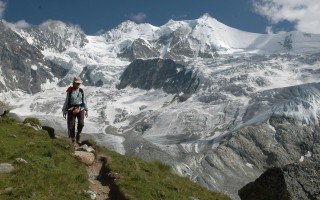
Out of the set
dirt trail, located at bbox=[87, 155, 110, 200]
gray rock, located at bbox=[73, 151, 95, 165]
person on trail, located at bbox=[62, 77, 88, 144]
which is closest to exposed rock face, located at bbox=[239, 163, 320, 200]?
dirt trail, located at bbox=[87, 155, 110, 200]

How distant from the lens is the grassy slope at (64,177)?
17.7 m

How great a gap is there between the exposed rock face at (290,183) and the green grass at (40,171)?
6.16 m

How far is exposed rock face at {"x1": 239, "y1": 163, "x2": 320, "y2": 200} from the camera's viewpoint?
1727cm

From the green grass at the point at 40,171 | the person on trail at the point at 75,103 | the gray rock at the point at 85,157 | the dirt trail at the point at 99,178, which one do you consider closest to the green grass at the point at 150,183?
the dirt trail at the point at 99,178

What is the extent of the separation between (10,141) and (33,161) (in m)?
3.92

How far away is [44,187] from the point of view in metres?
17.7

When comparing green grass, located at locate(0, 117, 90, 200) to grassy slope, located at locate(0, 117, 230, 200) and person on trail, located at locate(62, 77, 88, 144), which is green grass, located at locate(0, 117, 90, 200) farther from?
person on trail, located at locate(62, 77, 88, 144)

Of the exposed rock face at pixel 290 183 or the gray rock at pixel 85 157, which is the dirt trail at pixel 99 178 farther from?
the exposed rock face at pixel 290 183

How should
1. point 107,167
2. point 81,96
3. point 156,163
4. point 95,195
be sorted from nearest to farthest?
point 95,195 → point 107,167 → point 156,163 → point 81,96

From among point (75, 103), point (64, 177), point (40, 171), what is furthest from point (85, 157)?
point (64, 177)

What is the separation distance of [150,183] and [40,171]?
418 centimetres

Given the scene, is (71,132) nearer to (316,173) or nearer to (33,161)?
(33,161)

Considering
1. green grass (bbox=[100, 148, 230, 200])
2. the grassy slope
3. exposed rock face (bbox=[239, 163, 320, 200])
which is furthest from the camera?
green grass (bbox=[100, 148, 230, 200])

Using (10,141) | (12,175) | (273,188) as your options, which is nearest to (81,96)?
(10,141)
